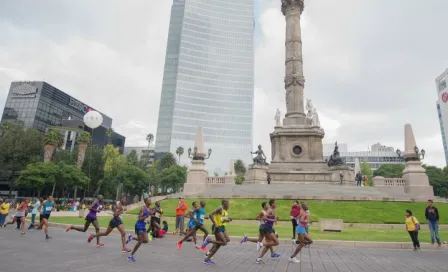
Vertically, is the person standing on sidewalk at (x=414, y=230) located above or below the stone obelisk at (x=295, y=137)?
below

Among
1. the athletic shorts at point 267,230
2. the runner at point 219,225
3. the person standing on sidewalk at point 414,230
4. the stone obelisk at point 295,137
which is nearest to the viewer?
the runner at point 219,225

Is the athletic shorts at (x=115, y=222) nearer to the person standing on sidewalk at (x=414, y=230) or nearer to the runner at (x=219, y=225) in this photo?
the runner at (x=219, y=225)

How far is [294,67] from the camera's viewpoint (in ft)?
123

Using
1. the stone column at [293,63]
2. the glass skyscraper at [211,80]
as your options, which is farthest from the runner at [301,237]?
the glass skyscraper at [211,80]

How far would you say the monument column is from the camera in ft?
120

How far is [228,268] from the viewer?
6.96 meters

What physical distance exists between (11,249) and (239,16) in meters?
139

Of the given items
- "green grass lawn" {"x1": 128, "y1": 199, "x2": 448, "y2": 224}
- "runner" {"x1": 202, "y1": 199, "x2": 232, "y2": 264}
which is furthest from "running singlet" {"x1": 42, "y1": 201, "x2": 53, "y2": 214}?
"green grass lawn" {"x1": 128, "y1": 199, "x2": 448, "y2": 224}

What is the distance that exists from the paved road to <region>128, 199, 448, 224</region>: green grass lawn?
10.5 metres

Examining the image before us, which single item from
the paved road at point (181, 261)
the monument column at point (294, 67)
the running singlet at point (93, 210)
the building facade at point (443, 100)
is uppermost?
the building facade at point (443, 100)

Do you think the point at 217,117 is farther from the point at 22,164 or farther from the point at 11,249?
the point at 11,249

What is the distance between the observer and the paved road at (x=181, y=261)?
656cm

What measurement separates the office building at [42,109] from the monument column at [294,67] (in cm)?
6476

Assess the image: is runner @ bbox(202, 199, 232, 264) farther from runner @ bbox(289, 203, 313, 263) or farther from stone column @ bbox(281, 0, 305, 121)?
stone column @ bbox(281, 0, 305, 121)
